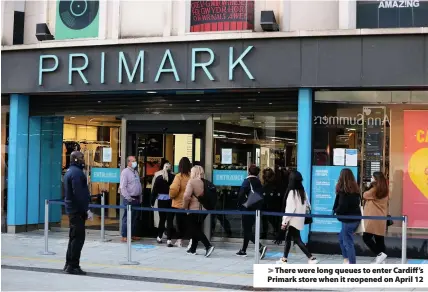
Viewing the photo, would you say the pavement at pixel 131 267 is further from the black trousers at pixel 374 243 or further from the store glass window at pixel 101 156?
the store glass window at pixel 101 156

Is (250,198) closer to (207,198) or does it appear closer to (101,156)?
(207,198)

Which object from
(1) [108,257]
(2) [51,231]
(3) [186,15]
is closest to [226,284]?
(1) [108,257]

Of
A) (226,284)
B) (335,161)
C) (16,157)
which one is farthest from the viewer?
(16,157)

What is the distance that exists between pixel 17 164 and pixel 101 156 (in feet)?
6.42

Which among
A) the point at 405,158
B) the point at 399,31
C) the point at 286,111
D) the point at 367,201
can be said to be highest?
the point at 399,31

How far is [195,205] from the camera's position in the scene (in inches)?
474

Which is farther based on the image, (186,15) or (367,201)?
(186,15)

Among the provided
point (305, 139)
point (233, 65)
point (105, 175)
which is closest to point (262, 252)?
point (305, 139)

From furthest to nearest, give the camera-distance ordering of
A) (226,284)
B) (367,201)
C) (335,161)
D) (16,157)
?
1. (16,157)
2. (335,161)
3. (367,201)
4. (226,284)

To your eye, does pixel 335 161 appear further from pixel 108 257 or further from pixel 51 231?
pixel 51 231

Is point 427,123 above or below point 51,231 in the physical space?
above

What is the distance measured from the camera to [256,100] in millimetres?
13188

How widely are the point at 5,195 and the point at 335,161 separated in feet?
26.3

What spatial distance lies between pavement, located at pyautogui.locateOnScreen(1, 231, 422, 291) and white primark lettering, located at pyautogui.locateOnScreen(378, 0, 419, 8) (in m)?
4.85
